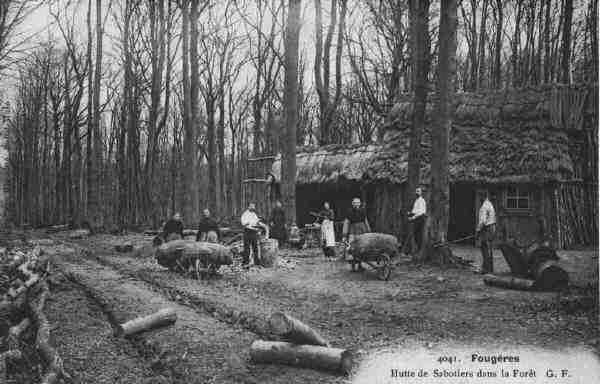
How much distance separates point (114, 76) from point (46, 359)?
3440cm

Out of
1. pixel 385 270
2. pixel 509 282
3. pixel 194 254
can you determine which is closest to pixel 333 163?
pixel 385 270

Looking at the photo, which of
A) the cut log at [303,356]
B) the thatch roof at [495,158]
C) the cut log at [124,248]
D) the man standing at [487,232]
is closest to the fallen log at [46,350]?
the cut log at [303,356]

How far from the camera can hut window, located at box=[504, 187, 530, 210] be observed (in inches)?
706

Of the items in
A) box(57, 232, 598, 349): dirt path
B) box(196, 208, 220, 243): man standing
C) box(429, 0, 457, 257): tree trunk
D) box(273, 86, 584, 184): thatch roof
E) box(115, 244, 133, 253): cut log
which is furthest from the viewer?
box(273, 86, 584, 184): thatch roof

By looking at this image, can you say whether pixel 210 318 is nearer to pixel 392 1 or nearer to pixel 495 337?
pixel 495 337

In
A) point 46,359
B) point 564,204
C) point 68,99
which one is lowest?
point 46,359

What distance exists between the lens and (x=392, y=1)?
2773 cm

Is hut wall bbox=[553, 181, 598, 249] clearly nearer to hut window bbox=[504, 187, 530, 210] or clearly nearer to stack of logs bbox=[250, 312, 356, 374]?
hut window bbox=[504, 187, 530, 210]

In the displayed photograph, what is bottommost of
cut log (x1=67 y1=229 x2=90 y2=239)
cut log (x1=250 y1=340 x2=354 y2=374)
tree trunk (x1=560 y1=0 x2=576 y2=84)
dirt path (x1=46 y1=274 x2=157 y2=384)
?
dirt path (x1=46 y1=274 x2=157 y2=384)

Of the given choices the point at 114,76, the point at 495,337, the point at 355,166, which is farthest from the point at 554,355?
the point at 114,76

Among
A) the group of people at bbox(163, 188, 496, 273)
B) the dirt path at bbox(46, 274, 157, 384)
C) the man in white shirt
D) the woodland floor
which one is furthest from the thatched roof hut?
the dirt path at bbox(46, 274, 157, 384)

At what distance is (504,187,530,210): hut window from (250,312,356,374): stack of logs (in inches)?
520

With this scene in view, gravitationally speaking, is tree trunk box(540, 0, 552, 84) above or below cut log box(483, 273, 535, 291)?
above

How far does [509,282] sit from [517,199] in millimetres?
8578
